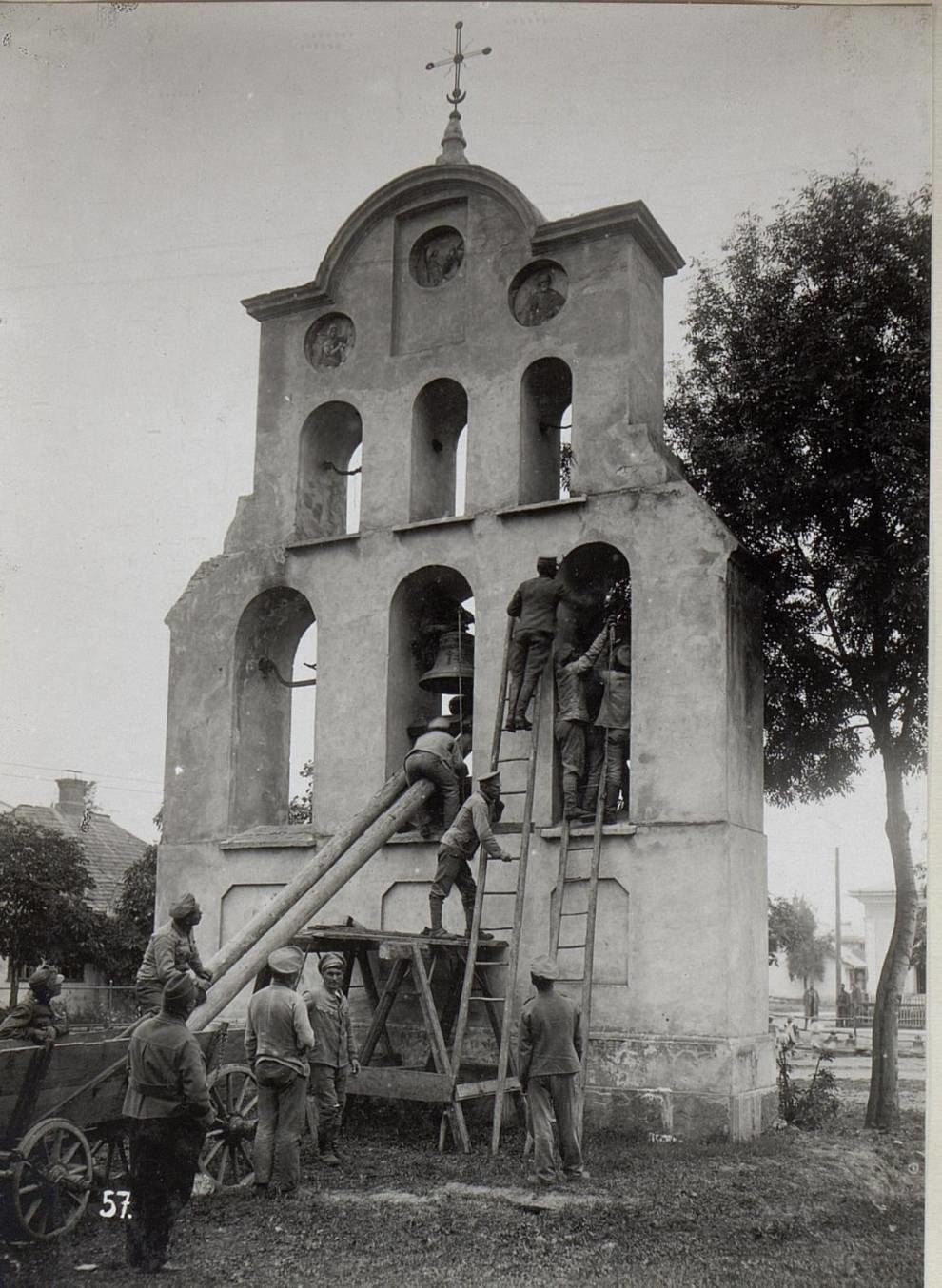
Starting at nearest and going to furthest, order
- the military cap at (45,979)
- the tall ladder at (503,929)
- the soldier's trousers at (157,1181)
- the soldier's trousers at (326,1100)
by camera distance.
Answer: the soldier's trousers at (157,1181)
the military cap at (45,979)
the soldier's trousers at (326,1100)
the tall ladder at (503,929)

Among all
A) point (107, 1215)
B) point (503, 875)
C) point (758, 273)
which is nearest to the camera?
point (107, 1215)

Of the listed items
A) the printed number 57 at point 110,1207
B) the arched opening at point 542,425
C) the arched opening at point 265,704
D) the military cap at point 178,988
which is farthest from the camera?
the arched opening at point 265,704

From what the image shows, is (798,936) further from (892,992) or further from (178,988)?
(178,988)

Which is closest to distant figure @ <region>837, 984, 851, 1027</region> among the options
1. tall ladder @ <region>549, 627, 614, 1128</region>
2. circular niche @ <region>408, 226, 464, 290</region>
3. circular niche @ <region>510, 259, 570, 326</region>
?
tall ladder @ <region>549, 627, 614, 1128</region>

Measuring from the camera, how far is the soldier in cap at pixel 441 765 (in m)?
13.1

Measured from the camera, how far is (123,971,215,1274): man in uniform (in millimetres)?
7699

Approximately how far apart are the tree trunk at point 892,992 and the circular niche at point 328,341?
761 centimetres

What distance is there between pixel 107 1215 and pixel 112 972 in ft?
49.3

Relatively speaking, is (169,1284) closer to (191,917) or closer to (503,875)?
(191,917)

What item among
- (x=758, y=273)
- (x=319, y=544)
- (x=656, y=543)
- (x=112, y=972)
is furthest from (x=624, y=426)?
(x=112, y=972)

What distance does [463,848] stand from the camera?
40.6 feet

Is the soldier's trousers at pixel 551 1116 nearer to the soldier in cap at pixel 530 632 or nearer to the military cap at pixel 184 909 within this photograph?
the military cap at pixel 184 909

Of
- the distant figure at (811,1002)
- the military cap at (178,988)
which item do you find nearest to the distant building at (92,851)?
the military cap at (178,988)

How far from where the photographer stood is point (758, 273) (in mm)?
14148
